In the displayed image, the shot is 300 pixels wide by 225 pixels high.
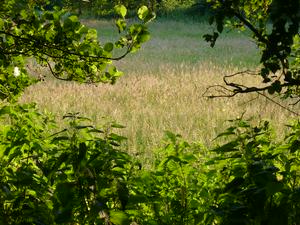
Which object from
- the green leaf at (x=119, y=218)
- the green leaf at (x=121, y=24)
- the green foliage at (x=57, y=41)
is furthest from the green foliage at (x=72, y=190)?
the green leaf at (x=121, y=24)

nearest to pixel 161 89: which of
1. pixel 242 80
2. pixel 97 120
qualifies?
pixel 242 80

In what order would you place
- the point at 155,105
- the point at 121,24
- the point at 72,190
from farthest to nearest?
the point at 155,105
the point at 121,24
the point at 72,190

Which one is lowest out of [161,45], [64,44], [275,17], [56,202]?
[161,45]

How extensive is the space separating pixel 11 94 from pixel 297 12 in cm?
299

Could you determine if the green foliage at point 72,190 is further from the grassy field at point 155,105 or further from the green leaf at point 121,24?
the grassy field at point 155,105

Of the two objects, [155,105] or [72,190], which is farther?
[155,105]

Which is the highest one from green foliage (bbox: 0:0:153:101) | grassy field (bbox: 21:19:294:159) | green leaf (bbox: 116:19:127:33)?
green leaf (bbox: 116:19:127:33)

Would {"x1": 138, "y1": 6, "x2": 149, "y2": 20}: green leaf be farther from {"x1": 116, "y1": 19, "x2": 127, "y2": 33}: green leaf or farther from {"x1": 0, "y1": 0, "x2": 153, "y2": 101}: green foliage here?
{"x1": 116, "y1": 19, "x2": 127, "y2": 33}: green leaf

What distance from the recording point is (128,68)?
1805 cm

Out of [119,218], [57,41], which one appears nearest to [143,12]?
[57,41]

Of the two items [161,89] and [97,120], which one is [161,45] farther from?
[97,120]

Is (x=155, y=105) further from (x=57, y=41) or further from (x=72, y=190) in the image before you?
(x=72, y=190)

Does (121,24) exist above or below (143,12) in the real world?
below

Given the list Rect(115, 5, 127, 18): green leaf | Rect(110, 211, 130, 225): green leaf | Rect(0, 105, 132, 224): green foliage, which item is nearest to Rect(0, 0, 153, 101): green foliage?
Rect(115, 5, 127, 18): green leaf
